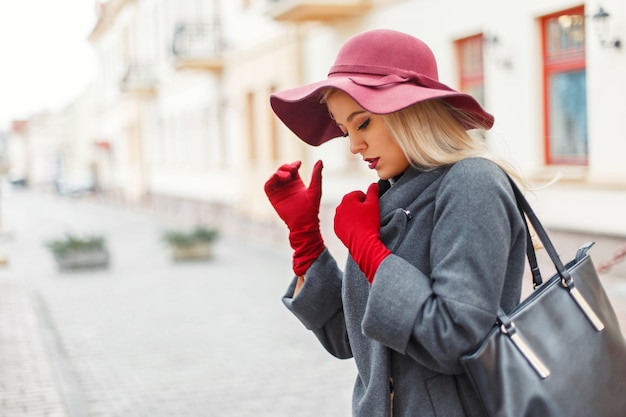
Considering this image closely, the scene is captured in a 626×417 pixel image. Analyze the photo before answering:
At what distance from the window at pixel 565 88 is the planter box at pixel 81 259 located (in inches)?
313

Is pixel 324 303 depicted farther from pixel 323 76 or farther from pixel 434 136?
pixel 323 76

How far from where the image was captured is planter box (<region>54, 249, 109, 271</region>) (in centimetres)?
1493

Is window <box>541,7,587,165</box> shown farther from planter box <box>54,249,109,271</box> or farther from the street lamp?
planter box <box>54,249,109,271</box>

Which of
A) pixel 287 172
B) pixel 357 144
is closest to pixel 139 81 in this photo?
pixel 287 172

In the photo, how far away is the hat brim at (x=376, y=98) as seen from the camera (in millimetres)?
1794

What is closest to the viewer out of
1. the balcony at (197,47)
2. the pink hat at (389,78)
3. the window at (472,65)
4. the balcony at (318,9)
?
the pink hat at (389,78)

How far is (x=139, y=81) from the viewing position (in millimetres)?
31656

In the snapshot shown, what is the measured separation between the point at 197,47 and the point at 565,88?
14982mm

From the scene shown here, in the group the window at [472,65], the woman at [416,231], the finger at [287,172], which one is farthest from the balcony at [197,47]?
the woman at [416,231]

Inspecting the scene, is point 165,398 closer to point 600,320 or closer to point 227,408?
point 227,408

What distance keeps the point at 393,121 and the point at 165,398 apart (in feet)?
15.7

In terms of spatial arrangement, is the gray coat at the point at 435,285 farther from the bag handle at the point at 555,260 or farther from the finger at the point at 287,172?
the finger at the point at 287,172

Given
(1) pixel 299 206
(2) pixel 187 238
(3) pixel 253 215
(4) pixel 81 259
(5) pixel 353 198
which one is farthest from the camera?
(3) pixel 253 215

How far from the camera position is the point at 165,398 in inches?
246
